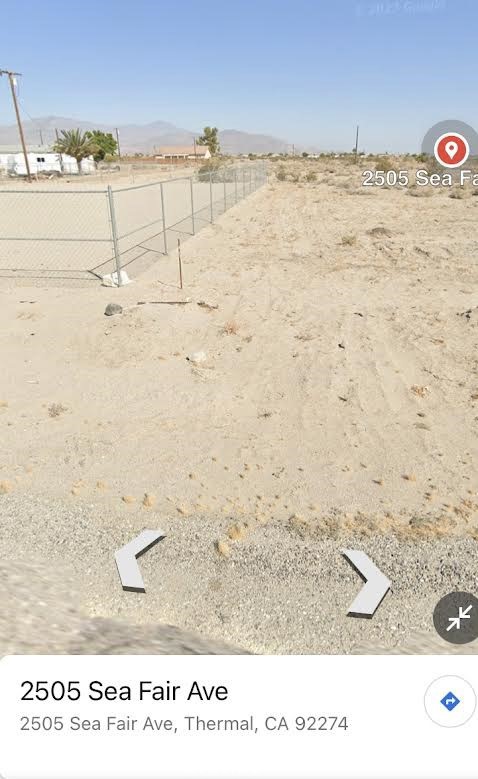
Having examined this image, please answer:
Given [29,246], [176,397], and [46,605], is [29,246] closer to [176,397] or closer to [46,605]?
[176,397]

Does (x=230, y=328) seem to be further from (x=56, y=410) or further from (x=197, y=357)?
(x=56, y=410)

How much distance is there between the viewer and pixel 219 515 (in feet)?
13.8

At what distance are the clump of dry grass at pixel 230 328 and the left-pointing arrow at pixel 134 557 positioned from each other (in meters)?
4.73

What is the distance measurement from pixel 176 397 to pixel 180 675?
178 inches

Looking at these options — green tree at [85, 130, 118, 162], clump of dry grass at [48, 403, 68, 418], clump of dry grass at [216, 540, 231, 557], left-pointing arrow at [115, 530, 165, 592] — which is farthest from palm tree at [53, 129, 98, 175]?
clump of dry grass at [216, 540, 231, 557]

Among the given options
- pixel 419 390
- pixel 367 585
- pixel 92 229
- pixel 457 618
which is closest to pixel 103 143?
pixel 92 229

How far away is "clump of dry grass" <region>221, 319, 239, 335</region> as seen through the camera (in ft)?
26.9

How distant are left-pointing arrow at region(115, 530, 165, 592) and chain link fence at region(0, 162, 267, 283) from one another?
6.85m

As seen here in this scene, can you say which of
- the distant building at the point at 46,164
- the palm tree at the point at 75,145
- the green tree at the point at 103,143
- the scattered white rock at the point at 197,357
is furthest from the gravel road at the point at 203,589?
the green tree at the point at 103,143

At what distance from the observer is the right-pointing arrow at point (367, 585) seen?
10.6 ft

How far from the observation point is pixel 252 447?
5.19 m

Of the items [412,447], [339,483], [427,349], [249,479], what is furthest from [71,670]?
[427,349]

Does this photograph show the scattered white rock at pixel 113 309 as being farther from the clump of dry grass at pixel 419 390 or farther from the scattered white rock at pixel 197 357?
the clump of dry grass at pixel 419 390

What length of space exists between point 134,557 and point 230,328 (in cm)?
518
